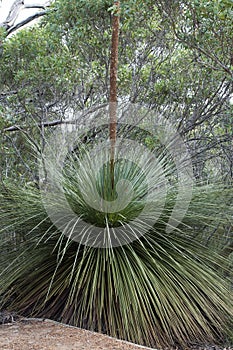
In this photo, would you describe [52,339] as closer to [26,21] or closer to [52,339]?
[52,339]

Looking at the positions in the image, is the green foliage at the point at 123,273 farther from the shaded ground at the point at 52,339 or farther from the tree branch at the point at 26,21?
the tree branch at the point at 26,21

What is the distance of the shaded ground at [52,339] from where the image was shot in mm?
2447

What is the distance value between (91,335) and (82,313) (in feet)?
0.83

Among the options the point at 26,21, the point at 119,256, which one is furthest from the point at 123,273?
the point at 26,21

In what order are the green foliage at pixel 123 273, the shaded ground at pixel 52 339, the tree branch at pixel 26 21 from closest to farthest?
the shaded ground at pixel 52 339 → the green foliage at pixel 123 273 → the tree branch at pixel 26 21

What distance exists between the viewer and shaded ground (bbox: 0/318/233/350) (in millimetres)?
2447

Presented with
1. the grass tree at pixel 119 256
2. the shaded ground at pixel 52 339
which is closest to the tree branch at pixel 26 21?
the grass tree at pixel 119 256

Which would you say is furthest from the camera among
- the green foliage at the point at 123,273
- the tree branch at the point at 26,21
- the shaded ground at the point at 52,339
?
the tree branch at the point at 26,21

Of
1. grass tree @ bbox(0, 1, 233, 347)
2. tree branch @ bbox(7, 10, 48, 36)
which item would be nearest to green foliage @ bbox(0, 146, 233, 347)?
grass tree @ bbox(0, 1, 233, 347)

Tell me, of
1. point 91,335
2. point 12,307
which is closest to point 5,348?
point 91,335

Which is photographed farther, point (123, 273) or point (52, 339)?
point (123, 273)

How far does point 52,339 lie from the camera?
2.56m

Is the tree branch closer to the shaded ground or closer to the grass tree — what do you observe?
the grass tree

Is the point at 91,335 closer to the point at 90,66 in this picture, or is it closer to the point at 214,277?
the point at 214,277
